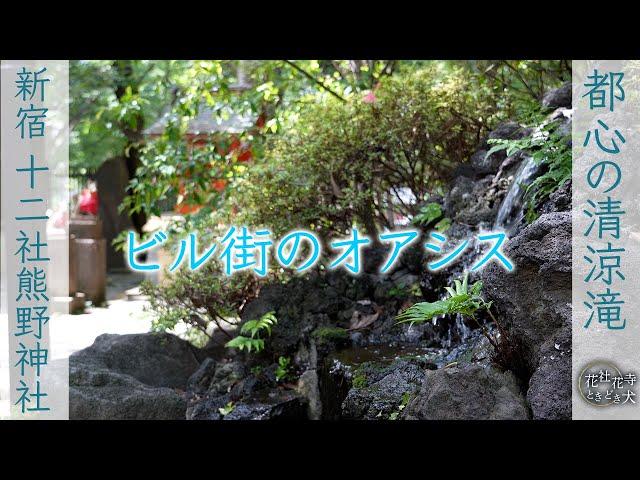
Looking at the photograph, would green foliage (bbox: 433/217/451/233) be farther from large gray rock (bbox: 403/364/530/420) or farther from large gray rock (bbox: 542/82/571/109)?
large gray rock (bbox: 403/364/530/420)

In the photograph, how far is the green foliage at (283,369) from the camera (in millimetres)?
6957

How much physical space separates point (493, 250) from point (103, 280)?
30.6 ft

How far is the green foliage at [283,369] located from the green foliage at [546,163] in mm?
2615

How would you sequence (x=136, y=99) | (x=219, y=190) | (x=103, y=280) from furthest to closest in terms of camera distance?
(x=103, y=280), (x=219, y=190), (x=136, y=99)

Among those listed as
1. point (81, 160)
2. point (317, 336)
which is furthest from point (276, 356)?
point (81, 160)

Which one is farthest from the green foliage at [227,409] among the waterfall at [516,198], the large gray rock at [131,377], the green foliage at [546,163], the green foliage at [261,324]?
the green foliage at [546,163]

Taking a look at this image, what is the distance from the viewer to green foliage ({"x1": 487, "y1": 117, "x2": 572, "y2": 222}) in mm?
5961

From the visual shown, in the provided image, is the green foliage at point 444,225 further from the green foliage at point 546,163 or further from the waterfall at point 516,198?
the green foliage at point 546,163

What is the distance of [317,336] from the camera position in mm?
7008

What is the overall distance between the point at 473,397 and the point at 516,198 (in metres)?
2.49

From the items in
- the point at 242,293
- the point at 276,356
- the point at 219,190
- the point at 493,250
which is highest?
the point at 219,190

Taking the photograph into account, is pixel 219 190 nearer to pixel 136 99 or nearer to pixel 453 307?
pixel 136 99

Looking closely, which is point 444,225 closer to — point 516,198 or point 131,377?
point 516,198

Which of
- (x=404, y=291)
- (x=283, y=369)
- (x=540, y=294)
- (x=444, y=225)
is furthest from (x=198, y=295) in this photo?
(x=540, y=294)
